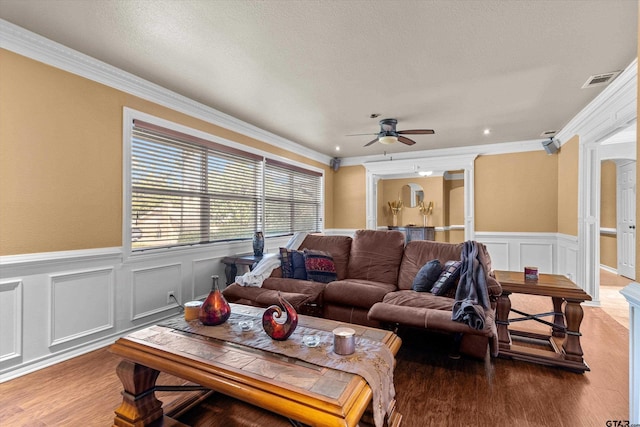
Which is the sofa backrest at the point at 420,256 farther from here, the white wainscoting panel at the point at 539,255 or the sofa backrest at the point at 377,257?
the white wainscoting panel at the point at 539,255

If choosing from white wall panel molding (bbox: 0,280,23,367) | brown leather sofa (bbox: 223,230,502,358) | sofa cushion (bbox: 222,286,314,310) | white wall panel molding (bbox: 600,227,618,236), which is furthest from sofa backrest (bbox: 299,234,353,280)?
white wall panel molding (bbox: 600,227,618,236)

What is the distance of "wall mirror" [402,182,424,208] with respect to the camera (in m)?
7.59

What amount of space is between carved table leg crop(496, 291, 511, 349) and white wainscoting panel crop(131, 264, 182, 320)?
3296 millimetres

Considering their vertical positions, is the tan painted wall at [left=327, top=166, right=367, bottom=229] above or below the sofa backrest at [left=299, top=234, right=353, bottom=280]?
above

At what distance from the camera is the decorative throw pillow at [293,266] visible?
354 cm

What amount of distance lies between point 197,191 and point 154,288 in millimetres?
1214

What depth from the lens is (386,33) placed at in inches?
88.9

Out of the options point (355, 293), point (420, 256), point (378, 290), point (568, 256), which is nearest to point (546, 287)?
point (420, 256)

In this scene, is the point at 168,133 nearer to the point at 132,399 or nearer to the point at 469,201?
the point at 132,399

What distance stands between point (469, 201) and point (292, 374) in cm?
552

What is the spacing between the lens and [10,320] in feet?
7.39

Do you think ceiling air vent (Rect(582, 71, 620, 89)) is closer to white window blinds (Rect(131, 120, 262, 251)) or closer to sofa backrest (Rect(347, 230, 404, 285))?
sofa backrest (Rect(347, 230, 404, 285))

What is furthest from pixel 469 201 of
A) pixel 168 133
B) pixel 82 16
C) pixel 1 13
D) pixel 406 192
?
pixel 1 13

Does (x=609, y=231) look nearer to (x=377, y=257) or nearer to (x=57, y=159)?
(x=377, y=257)
